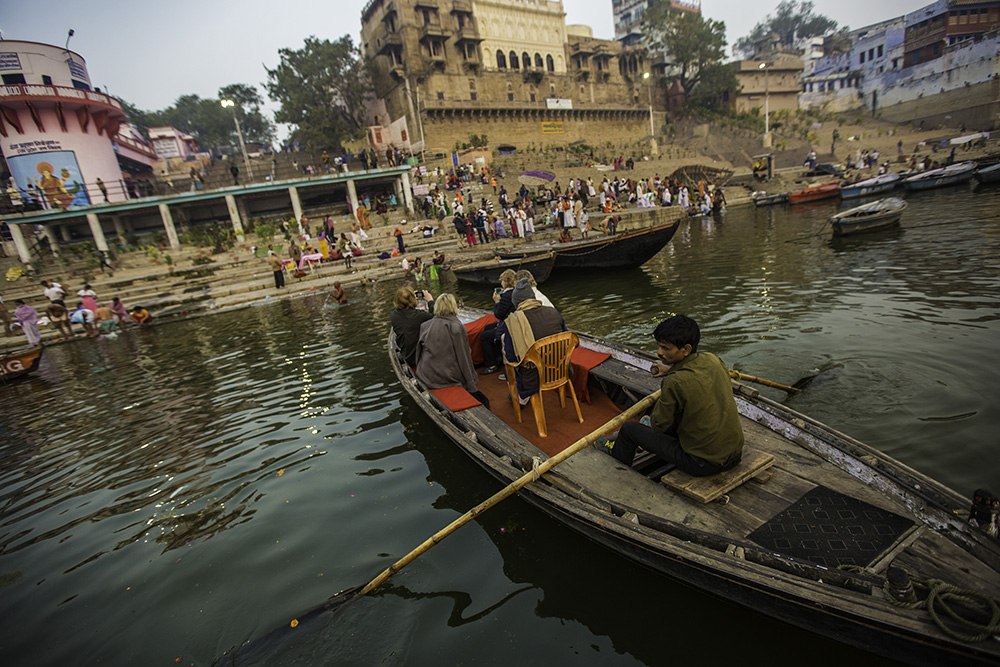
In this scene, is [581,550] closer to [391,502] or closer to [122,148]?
[391,502]

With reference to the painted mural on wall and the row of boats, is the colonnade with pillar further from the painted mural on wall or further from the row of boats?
the row of boats

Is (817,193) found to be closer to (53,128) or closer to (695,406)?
(695,406)

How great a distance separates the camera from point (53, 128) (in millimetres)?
27094

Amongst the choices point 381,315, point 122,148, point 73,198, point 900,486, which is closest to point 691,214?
point 381,315

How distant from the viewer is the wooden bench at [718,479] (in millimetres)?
3301

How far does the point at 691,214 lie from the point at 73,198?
121ft

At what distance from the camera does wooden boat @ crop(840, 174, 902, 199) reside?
24625mm

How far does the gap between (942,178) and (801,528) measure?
32033 millimetres

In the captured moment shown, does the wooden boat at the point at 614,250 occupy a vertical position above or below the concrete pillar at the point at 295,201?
below

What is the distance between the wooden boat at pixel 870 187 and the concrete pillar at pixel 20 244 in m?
44.3

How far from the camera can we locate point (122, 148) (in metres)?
35.6

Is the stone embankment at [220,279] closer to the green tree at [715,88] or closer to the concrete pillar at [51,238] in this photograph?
the concrete pillar at [51,238]

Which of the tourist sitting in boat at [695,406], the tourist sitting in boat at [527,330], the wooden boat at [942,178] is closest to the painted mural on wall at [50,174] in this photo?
the tourist sitting in boat at [527,330]

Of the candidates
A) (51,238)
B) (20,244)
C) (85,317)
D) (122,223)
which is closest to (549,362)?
(85,317)
